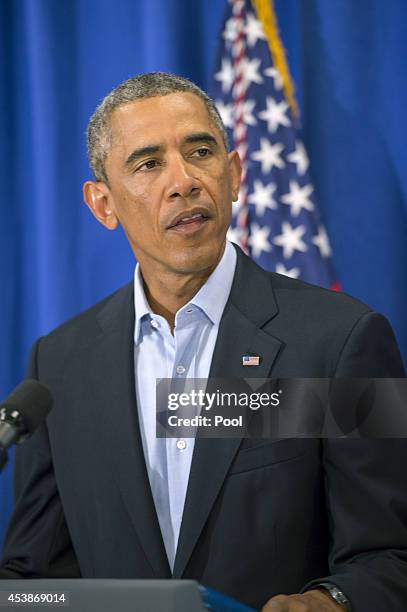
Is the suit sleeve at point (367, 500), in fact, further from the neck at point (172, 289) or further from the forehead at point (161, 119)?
the forehead at point (161, 119)

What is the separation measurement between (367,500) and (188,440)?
14.7 inches

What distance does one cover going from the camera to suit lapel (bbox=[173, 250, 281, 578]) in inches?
66.6

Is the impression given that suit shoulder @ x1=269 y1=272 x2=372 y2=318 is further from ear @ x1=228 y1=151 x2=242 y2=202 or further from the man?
ear @ x1=228 y1=151 x2=242 y2=202

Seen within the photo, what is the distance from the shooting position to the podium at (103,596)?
99 centimetres

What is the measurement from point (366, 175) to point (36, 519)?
4.75 feet

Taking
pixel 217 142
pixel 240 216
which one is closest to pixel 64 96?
pixel 240 216

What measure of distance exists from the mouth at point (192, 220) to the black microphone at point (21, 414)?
→ 758 mm

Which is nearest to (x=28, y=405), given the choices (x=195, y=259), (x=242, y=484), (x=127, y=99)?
(x=242, y=484)

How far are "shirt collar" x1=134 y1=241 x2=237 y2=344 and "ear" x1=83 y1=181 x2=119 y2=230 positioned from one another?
0.20 metres

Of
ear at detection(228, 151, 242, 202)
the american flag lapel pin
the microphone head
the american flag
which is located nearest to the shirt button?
the american flag lapel pin

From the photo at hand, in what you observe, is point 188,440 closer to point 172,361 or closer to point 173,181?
point 172,361

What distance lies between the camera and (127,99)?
1.96 metres

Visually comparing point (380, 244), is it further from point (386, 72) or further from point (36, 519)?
point (36, 519)

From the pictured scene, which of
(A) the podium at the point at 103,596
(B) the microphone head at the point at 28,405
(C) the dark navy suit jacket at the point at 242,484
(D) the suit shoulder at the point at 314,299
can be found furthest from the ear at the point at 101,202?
(A) the podium at the point at 103,596
